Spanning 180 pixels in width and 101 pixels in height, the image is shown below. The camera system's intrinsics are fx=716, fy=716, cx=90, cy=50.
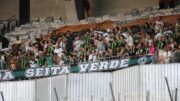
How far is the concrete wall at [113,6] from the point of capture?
4295 centimetres

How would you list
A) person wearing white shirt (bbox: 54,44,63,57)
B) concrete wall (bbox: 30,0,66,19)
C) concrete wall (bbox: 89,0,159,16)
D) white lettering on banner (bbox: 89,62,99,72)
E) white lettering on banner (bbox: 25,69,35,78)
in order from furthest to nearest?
concrete wall (bbox: 30,0,66,19)
concrete wall (bbox: 89,0,159,16)
person wearing white shirt (bbox: 54,44,63,57)
white lettering on banner (bbox: 25,69,35,78)
white lettering on banner (bbox: 89,62,99,72)

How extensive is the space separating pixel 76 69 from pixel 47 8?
16.4 meters

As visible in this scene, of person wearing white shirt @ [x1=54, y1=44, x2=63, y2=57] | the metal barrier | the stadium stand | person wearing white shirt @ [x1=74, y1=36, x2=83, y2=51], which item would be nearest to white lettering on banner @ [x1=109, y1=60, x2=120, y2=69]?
the stadium stand

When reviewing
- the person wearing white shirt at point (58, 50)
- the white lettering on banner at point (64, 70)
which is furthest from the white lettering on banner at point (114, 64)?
the person wearing white shirt at point (58, 50)

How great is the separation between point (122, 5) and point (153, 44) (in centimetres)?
1350

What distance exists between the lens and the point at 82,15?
4172cm

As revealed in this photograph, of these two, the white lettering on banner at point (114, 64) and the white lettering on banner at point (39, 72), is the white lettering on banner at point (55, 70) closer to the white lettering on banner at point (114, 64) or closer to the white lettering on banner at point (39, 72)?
the white lettering on banner at point (39, 72)

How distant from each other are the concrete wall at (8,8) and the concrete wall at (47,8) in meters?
1.32

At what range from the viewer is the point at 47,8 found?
46531 millimetres

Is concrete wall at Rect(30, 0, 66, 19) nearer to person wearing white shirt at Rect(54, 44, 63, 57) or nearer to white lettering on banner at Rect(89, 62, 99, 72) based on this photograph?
person wearing white shirt at Rect(54, 44, 63, 57)

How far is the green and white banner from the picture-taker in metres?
29.0

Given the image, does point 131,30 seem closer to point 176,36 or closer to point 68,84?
point 176,36

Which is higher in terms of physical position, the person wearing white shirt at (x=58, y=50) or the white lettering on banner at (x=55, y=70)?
the person wearing white shirt at (x=58, y=50)

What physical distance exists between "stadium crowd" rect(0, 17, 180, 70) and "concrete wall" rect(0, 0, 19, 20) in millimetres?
9641
